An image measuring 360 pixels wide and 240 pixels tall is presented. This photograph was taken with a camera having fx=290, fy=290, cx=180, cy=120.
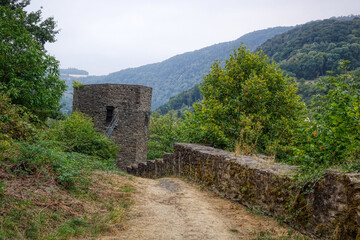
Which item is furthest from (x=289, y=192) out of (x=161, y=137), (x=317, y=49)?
(x=317, y=49)

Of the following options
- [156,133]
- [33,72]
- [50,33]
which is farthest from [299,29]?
[33,72]

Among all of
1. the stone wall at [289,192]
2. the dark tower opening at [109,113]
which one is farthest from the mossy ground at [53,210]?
the dark tower opening at [109,113]

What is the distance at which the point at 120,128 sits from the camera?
64.0 ft

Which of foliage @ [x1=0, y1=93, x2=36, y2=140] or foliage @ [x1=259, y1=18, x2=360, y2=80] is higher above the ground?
foliage @ [x1=259, y1=18, x2=360, y2=80]

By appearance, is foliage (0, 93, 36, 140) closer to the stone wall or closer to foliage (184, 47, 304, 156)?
the stone wall

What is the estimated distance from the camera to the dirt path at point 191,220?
4035 mm

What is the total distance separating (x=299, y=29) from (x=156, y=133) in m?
88.5

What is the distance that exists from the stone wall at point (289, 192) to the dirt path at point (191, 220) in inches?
10.3

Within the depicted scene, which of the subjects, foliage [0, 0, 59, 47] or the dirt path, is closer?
the dirt path

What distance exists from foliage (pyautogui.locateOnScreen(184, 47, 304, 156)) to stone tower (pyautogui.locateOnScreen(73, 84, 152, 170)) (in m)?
7.55

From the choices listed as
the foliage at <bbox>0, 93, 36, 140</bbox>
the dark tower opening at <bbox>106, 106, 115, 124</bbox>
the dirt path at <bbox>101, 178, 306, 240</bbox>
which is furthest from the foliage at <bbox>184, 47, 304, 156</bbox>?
the dark tower opening at <bbox>106, 106, 115, 124</bbox>

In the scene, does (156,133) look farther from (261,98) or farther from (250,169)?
(250,169)

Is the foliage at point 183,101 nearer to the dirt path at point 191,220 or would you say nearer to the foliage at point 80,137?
the foliage at point 80,137

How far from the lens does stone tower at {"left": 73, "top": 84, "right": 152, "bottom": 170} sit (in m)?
19.4
